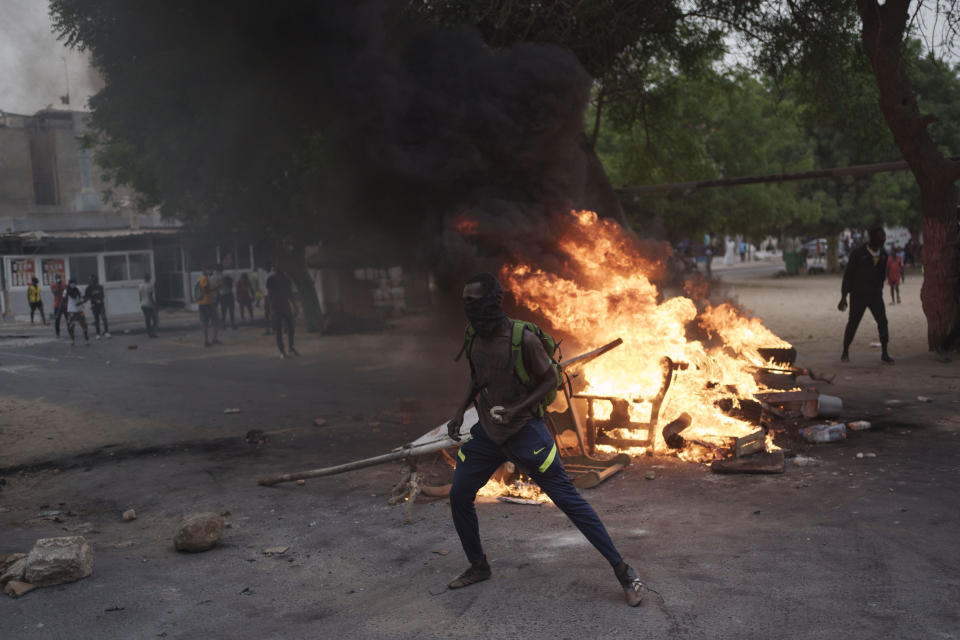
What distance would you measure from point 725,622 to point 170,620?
2896 millimetres

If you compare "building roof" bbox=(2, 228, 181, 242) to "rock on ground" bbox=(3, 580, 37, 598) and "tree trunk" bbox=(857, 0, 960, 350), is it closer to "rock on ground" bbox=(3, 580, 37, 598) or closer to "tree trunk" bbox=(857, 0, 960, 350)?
"tree trunk" bbox=(857, 0, 960, 350)

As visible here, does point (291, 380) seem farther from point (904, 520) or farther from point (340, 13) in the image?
point (904, 520)

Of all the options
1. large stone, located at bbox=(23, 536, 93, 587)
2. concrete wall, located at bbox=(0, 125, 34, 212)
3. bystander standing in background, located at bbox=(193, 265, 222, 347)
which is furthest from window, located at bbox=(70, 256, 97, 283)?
large stone, located at bbox=(23, 536, 93, 587)

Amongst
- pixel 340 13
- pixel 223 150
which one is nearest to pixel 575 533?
pixel 340 13

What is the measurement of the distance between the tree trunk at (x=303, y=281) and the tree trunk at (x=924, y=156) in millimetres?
13844

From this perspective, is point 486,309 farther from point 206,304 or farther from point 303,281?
point 303,281

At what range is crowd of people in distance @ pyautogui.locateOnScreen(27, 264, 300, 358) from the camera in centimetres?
1580

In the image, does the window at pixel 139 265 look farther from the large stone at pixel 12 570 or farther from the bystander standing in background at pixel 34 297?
the large stone at pixel 12 570

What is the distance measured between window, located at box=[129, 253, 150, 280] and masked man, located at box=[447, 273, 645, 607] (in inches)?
1050

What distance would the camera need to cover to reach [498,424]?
14.0ft

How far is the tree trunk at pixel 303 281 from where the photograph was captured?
2044cm

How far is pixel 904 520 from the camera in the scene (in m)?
5.13

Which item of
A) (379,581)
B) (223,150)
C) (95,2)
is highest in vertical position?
(95,2)

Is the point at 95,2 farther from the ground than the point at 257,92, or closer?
farther from the ground
